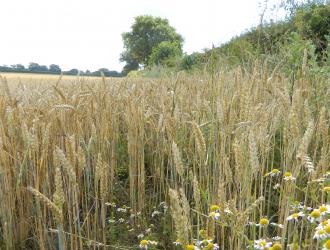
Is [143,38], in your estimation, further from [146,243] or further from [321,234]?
[321,234]

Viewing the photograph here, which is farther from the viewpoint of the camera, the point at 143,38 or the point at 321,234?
the point at 143,38

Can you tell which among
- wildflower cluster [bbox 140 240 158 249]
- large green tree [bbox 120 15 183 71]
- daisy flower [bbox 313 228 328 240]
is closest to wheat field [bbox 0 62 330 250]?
wildflower cluster [bbox 140 240 158 249]

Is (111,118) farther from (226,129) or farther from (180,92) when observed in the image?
(226,129)

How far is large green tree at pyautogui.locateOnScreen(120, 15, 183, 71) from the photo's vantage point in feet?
119

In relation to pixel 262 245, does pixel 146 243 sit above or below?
below

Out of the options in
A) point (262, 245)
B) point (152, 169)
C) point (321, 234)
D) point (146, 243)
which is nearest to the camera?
point (321, 234)

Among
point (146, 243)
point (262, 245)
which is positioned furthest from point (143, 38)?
point (262, 245)

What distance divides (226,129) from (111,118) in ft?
2.65

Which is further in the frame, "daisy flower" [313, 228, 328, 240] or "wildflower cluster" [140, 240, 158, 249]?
"wildflower cluster" [140, 240, 158, 249]

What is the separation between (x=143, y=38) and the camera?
37406 mm

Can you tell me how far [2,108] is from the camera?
1.84 m

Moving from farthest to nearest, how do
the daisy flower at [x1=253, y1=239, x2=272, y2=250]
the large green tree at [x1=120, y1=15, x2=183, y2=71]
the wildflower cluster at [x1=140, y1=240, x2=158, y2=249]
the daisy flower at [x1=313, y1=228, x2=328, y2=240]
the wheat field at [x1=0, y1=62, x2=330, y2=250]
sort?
the large green tree at [x1=120, y1=15, x2=183, y2=71] → the wildflower cluster at [x1=140, y1=240, x2=158, y2=249] → the wheat field at [x1=0, y1=62, x2=330, y2=250] → the daisy flower at [x1=253, y1=239, x2=272, y2=250] → the daisy flower at [x1=313, y1=228, x2=328, y2=240]

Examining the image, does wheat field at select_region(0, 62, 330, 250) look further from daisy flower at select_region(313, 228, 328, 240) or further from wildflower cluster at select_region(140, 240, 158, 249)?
daisy flower at select_region(313, 228, 328, 240)

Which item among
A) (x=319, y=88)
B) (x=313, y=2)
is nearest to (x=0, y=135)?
(x=319, y=88)
